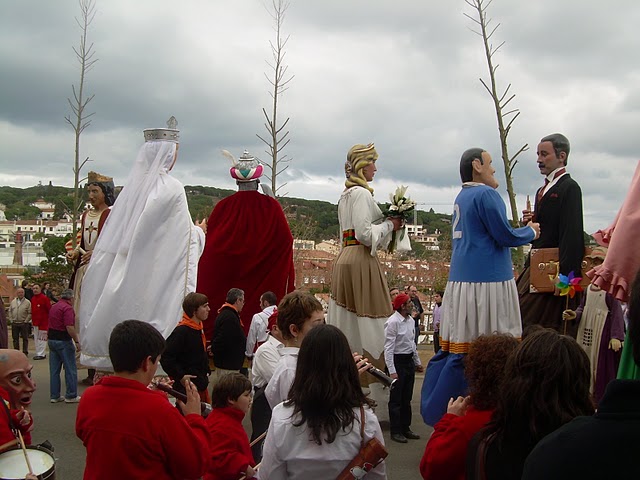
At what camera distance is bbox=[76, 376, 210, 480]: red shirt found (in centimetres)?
287

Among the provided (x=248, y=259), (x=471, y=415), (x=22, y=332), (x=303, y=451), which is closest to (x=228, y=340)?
(x=248, y=259)

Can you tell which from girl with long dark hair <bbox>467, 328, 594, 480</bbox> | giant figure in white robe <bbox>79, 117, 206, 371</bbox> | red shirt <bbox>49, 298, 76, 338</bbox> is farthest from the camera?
red shirt <bbox>49, 298, 76, 338</bbox>

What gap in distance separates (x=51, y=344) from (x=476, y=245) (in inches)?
222

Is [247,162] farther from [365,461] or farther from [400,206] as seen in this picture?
[365,461]

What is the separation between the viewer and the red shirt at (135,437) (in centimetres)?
287

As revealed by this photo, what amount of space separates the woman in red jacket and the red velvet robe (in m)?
5.79

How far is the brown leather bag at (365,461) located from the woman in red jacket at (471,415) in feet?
0.62

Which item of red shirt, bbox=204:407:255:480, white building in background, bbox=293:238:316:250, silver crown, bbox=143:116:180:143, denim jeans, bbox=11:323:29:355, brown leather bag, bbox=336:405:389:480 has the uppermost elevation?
silver crown, bbox=143:116:180:143

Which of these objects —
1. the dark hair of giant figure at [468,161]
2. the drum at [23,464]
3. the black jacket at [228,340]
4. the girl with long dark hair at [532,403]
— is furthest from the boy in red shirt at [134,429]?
the black jacket at [228,340]

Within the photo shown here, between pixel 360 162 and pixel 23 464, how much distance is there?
481cm

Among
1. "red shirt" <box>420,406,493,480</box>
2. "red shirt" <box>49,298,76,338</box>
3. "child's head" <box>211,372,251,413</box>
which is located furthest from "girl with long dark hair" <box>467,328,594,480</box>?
"red shirt" <box>49,298,76,338</box>

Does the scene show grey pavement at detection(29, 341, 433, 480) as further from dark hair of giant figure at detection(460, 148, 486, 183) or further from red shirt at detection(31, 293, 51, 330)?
red shirt at detection(31, 293, 51, 330)

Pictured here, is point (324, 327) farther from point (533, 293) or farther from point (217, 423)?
point (533, 293)

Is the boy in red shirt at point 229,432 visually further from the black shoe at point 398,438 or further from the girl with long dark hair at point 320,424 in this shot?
the black shoe at point 398,438
